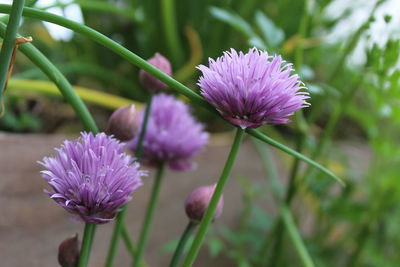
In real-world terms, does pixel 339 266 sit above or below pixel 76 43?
below

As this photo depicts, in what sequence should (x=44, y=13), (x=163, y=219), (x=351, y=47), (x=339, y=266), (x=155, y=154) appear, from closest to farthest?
1. (x=44, y=13)
2. (x=155, y=154)
3. (x=351, y=47)
4. (x=163, y=219)
5. (x=339, y=266)

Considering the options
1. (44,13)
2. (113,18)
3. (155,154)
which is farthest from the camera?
(113,18)

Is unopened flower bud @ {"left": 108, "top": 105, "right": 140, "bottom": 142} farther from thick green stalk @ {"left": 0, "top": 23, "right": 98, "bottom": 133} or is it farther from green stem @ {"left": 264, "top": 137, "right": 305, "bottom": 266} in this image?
green stem @ {"left": 264, "top": 137, "right": 305, "bottom": 266}

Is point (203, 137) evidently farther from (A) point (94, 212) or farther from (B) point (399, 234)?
(B) point (399, 234)

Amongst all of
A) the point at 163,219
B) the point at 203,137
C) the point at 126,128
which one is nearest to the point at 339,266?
the point at 163,219

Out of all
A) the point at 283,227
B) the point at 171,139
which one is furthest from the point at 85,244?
the point at 283,227

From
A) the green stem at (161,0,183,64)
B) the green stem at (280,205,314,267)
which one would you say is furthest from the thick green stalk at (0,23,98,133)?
the green stem at (161,0,183,64)
